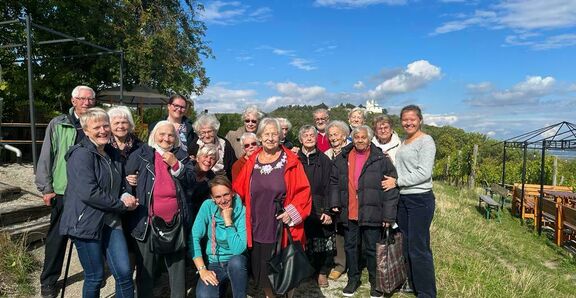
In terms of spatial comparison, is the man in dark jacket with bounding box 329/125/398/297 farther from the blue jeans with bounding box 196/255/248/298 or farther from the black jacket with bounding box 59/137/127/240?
the black jacket with bounding box 59/137/127/240

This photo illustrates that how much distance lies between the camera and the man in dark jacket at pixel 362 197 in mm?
3617

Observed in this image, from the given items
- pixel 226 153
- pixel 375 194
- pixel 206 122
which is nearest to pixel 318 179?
pixel 375 194

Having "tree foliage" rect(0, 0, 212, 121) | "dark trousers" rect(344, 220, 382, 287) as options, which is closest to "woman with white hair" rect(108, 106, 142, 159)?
"dark trousers" rect(344, 220, 382, 287)

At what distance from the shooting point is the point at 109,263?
2.80m

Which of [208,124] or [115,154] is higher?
[208,124]

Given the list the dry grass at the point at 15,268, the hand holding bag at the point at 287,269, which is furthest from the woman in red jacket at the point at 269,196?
the dry grass at the point at 15,268

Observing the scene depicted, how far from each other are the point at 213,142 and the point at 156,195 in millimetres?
893

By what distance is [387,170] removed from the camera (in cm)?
364

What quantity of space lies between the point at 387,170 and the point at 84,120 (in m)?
2.46

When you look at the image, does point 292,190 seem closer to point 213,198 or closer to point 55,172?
point 213,198

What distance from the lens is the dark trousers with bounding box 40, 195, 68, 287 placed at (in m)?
3.42

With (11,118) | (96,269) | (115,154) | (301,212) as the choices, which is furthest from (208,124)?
(11,118)

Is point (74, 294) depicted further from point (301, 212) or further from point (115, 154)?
Answer: point (301, 212)

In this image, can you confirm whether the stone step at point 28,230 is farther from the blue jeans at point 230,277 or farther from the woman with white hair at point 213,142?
the blue jeans at point 230,277
